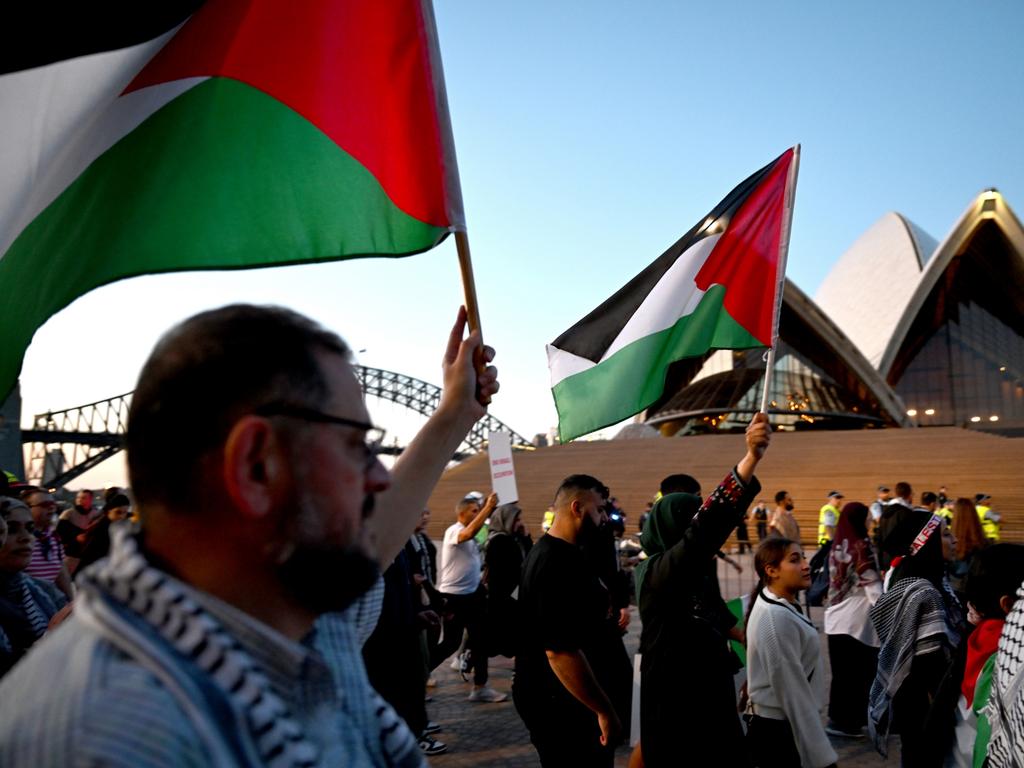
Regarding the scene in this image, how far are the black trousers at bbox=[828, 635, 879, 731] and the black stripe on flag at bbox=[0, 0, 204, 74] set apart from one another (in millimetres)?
5672

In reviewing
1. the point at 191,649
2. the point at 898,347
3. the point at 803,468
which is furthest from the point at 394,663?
the point at 898,347

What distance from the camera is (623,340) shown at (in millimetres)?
3988

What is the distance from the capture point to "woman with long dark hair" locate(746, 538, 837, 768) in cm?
339

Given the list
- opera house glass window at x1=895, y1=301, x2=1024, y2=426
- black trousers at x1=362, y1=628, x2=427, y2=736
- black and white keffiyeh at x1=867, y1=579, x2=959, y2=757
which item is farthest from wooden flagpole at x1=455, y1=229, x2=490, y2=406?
opera house glass window at x1=895, y1=301, x2=1024, y2=426

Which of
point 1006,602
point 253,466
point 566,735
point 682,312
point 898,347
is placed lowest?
point 566,735

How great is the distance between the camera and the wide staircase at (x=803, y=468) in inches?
904

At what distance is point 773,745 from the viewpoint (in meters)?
3.50

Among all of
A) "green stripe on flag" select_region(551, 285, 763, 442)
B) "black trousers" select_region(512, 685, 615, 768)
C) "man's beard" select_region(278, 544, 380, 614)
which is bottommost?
"black trousers" select_region(512, 685, 615, 768)

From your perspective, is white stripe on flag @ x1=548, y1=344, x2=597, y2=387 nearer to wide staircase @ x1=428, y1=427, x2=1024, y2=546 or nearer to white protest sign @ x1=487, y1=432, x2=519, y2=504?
white protest sign @ x1=487, y1=432, x2=519, y2=504

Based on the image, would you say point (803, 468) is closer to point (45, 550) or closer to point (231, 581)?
point (45, 550)

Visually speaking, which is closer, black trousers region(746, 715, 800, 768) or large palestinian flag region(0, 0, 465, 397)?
large palestinian flag region(0, 0, 465, 397)

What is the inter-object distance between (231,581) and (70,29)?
131 centimetres

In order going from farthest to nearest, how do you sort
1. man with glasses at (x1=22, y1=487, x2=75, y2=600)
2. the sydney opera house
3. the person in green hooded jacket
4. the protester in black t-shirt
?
the sydney opera house
man with glasses at (x1=22, y1=487, x2=75, y2=600)
the protester in black t-shirt
the person in green hooded jacket

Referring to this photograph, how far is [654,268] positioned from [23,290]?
2.89m
